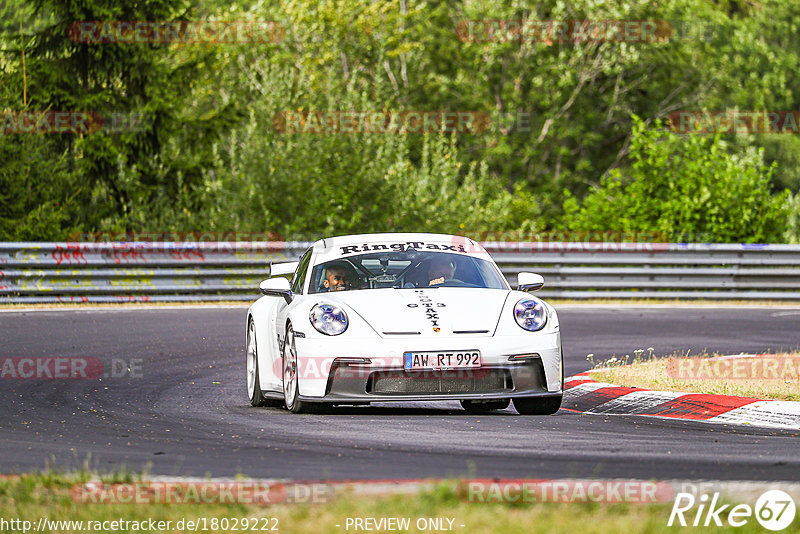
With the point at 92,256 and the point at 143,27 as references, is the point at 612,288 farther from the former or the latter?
the point at 143,27

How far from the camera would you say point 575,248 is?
2233 centimetres

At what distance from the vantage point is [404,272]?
9.77 m

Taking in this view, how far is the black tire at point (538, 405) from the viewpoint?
9000 millimetres

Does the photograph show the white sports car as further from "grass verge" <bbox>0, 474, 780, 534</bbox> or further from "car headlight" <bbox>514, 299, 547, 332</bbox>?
"grass verge" <bbox>0, 474, 780, 534</bbox>

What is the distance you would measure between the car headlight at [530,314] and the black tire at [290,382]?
4.89 feet

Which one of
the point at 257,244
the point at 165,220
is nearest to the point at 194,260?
the point at 257,244

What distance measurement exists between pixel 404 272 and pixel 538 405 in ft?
4.81

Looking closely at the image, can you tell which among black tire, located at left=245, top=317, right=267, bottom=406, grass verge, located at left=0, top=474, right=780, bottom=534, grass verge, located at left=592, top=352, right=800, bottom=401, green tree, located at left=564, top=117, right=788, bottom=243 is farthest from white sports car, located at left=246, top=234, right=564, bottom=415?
green tree, located at left=564, top=117, right=788, bottom=243

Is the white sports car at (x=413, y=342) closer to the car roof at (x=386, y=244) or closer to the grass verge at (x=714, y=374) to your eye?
the car roof at (x=386, y=244)

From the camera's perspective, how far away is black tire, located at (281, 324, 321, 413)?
896 cm

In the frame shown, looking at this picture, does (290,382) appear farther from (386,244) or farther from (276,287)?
(386,244)

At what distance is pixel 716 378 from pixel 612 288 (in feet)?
40.2

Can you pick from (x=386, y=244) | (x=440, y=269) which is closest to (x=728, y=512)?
(x=440, y=269)

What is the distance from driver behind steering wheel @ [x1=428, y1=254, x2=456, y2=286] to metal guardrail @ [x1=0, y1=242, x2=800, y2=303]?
36.6 ft
